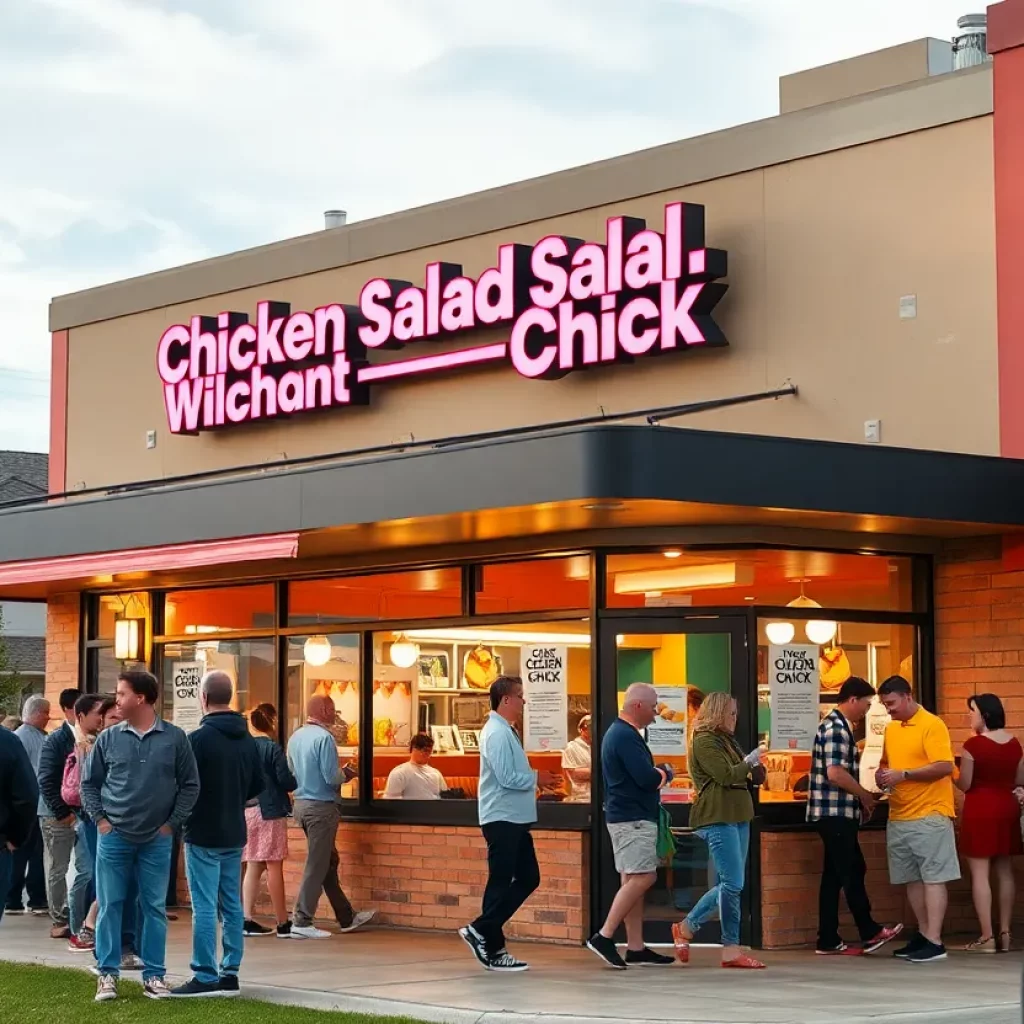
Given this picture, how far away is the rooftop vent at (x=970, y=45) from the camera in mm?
18172

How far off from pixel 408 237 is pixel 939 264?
579cm

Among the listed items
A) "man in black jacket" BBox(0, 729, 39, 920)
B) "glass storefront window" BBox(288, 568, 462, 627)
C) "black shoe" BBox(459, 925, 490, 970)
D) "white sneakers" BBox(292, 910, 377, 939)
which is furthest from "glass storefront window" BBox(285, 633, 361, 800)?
"man in black jacket" BBox(0, 729, 39, 920)

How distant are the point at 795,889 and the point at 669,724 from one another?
4.87 ft

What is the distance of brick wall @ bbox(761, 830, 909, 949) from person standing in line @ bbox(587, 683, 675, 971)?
159 cm

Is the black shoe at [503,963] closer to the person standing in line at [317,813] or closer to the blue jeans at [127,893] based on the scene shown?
the blue jeans at [127,893]

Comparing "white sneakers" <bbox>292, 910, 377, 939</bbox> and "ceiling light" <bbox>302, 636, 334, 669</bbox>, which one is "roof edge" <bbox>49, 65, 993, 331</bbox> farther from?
"white sneakers" <bbox>292, 910, 377, 939</bbox>

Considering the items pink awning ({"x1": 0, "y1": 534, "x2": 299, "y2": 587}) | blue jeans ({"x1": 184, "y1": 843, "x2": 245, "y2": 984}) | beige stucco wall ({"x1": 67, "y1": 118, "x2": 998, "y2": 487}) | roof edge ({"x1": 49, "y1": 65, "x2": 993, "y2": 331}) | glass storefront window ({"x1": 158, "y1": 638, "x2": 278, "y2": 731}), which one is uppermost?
roof edge ({"x1": 49, "y1": 65, "x2": 993, "y2": 331})

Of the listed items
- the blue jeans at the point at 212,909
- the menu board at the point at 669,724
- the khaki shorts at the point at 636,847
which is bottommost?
the blue jeans at the point at 212,909

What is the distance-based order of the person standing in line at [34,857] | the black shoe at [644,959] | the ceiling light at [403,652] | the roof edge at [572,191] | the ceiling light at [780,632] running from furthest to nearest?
the person standing in line at [34,857]
the ceiling light at [403,652]
the roof edge at [572,191]
the ceiling light at [780,632]
the black shoe at [644,959]

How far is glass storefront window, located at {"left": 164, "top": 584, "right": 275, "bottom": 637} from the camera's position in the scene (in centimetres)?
1736

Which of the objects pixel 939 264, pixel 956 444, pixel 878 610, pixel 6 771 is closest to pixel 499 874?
pixel 6 771

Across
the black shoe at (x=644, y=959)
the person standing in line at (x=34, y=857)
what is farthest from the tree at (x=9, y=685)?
the black shoe at (x=644, y=959)

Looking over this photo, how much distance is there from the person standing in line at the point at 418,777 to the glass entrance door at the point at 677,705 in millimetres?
1880

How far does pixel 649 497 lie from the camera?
41.0ft
